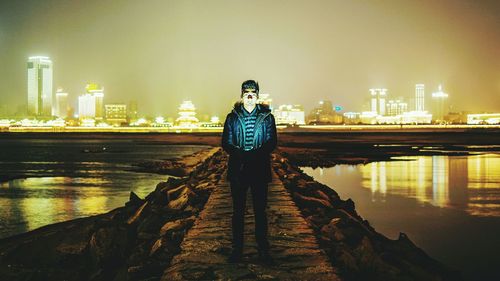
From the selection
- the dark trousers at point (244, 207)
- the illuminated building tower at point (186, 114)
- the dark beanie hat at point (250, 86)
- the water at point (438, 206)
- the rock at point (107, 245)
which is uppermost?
the illuminated building tower at point (186, 114)

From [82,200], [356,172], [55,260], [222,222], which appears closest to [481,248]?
[222,222]

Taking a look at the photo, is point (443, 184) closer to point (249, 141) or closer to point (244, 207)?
point (244, 207)

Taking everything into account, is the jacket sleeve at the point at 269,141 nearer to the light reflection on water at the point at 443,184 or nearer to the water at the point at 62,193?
the water at the point at 62,193

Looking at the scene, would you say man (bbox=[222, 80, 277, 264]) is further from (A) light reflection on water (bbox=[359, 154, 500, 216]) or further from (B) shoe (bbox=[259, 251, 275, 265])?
(A) light reflection on water (bbox=[359, 154, 500, 216])

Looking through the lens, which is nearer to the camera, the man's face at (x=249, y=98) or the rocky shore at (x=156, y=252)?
the man's face at (x=249, y=98)

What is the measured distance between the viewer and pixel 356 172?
3244 centimetres

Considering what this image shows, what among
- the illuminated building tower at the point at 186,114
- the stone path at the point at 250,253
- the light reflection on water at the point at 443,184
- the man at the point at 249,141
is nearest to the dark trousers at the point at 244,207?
the man at the point at 249,141

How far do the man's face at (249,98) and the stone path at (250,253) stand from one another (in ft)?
6.45

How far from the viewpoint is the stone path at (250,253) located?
20.9ft

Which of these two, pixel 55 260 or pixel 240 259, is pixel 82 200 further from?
pixel 240 259

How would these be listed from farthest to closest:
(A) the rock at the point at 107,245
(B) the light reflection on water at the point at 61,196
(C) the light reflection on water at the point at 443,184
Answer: (C) the light reflection on water at the point at 443,184, (B) the light reflection on water at the point at 61,196, (A) the rock at the point at 107,245

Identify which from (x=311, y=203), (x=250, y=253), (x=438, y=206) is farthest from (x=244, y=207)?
(x=438, y=206)

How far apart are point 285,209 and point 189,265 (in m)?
4.57

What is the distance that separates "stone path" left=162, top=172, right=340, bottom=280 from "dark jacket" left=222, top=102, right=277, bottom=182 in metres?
1.15
